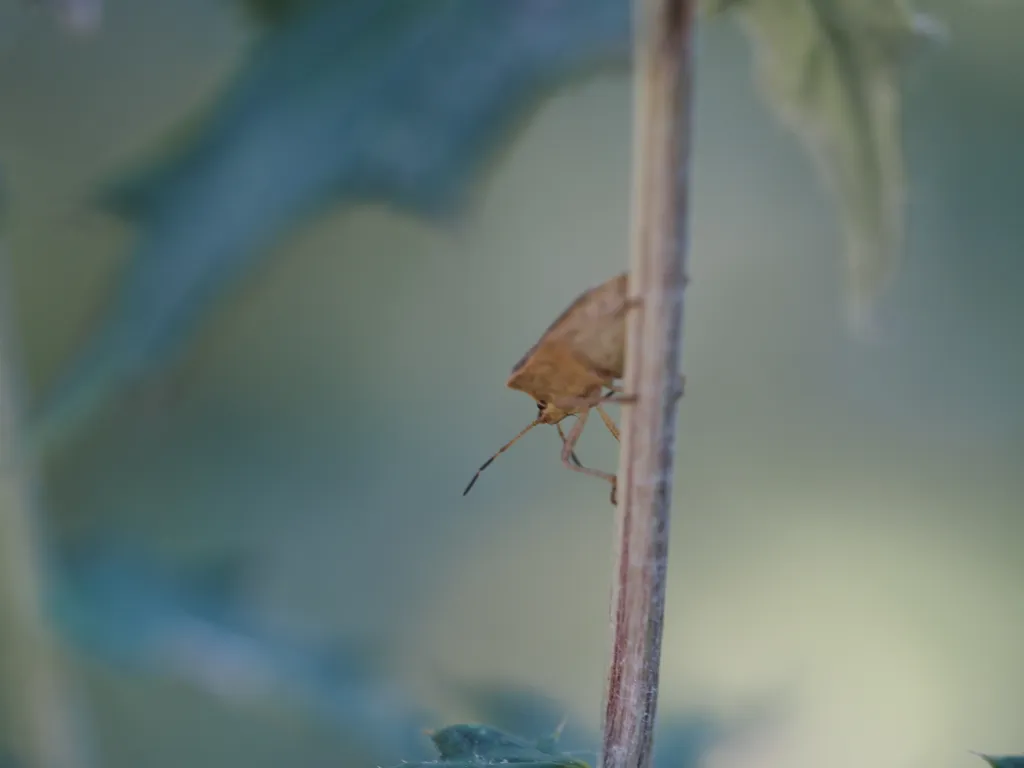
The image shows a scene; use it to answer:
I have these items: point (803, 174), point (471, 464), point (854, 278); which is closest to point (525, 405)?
point (471, 464)

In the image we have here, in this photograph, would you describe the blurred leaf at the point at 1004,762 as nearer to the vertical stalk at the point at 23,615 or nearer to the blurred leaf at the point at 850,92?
the blurred leaf at the point at 850,92

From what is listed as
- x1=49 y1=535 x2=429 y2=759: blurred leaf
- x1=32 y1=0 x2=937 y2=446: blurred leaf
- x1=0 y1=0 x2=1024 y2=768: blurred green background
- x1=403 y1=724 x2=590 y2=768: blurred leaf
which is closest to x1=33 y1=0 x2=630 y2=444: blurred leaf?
x1=32 y1=0 x2=937 y2=446: blurred leaf

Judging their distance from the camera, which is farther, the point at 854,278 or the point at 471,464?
the point at 471,464

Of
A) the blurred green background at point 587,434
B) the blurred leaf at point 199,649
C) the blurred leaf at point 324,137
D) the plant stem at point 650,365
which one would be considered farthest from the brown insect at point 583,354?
the blurred green background at point 587,434

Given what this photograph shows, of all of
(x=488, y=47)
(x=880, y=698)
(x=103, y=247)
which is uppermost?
Answer: (x=103, y=247)

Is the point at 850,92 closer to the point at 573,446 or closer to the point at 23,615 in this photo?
the point at 573,446

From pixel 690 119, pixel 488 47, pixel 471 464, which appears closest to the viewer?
pixel 690 119

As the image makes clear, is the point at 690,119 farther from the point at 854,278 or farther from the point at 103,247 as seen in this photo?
the point at 103,247
